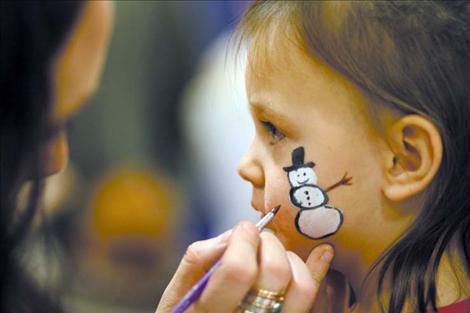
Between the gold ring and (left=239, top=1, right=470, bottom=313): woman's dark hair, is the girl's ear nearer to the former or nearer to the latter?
(left=239, top=1, right=470, bottom=313): woman's dark hair

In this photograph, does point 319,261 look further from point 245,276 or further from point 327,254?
point 245,276

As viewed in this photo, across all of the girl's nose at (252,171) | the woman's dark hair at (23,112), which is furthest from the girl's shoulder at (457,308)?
the woman's dark hair at (23,112)

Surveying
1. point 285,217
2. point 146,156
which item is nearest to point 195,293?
point 285,217

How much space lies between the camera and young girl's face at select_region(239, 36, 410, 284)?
83 centimetres

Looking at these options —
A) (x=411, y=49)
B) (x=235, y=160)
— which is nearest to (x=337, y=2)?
(x=411, y=49)

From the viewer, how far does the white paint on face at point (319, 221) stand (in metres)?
0.85

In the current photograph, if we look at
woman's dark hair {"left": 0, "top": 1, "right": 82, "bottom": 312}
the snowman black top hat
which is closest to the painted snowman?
the snowman black top hat

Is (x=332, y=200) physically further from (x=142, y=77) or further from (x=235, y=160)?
(x=142, y=77)

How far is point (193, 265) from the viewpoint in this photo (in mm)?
818

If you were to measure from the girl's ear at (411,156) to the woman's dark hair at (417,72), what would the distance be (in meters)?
0.01

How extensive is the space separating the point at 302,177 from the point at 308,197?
23mm

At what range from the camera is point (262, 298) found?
29.7 inches

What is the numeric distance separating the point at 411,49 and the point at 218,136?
854 mm

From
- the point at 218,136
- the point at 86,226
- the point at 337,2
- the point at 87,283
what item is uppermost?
the point at 337,2
